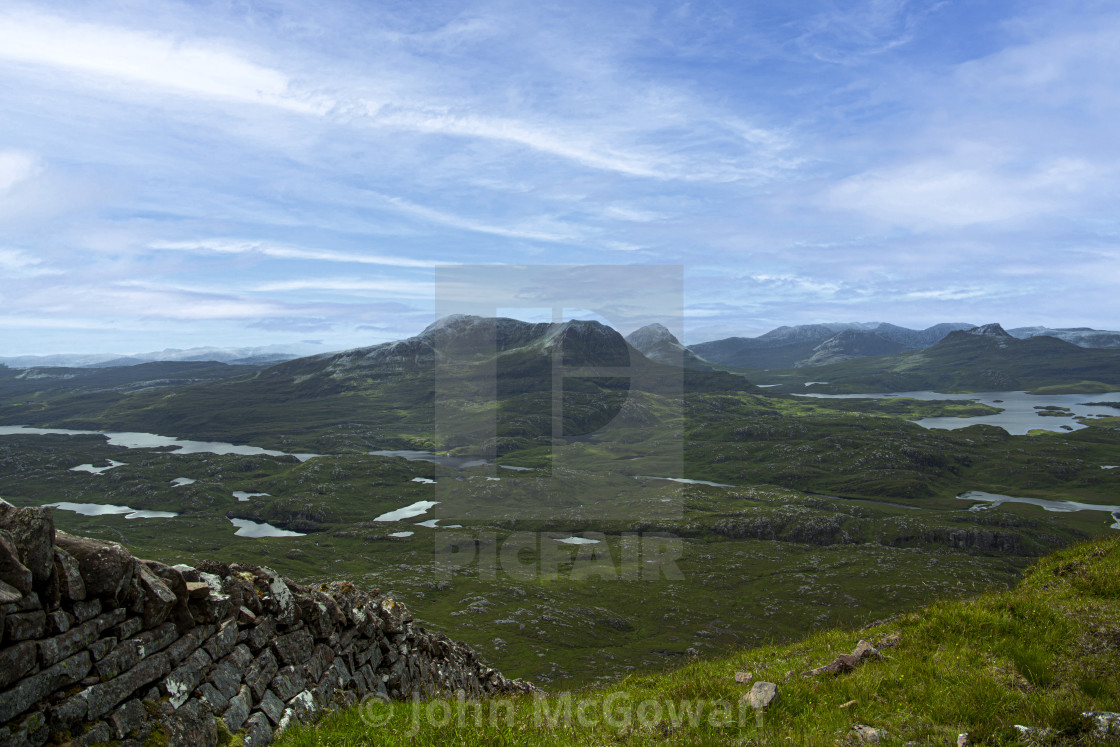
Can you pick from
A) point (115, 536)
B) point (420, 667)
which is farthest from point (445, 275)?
point (115, 536)

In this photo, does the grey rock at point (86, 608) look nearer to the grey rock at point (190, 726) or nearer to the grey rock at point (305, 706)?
the grey rock at point (190, 726)

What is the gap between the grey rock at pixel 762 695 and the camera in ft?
37.3

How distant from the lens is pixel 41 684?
8531 mm

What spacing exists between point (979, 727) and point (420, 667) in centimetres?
1574

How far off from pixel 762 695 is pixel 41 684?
12207mm

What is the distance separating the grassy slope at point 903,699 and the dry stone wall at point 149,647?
5.46ft

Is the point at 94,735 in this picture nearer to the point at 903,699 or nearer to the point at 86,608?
the point at 86,608

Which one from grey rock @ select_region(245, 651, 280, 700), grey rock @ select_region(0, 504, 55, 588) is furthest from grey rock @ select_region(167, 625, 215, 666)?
grey rock @ select_region(0, 504, 55, 588)

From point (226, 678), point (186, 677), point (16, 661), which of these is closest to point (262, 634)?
point (226, 678)

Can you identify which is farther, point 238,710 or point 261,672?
point 261,672

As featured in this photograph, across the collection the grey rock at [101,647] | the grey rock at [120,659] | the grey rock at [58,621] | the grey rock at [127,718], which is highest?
the grey rock at [58,621]

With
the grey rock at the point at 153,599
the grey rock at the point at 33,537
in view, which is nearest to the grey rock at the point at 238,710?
the grey rock at the point at 153,599

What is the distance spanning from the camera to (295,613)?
13.9 m

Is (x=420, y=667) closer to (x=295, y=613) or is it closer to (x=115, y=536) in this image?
(x=295, y=613)
